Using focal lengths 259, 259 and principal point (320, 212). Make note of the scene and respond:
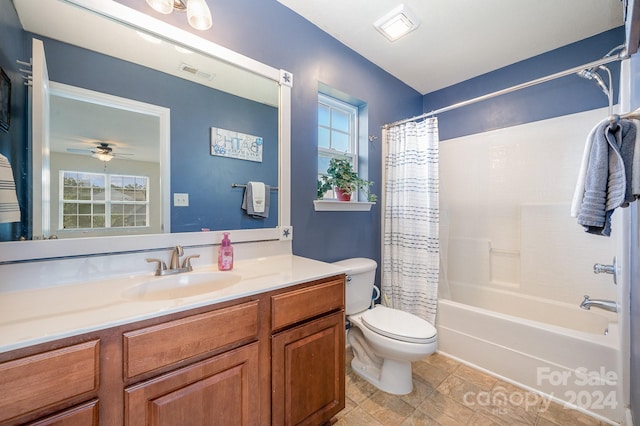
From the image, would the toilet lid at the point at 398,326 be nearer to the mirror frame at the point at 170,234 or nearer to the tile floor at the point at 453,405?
the tile floor at the point at 453,405

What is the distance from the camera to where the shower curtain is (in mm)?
2035

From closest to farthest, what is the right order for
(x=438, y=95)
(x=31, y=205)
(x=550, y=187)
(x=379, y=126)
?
(x=31, y=205) < (x=550, y=187) < (x=379, y=126) < (x=438, y=95)

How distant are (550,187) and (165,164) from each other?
8.98 ft

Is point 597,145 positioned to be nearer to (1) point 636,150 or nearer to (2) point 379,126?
(1) point 636,150

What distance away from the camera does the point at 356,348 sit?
1.86m

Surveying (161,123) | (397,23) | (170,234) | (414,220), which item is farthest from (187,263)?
(397,23)

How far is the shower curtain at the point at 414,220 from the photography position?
204 centimetres

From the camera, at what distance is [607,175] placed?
0.77 meters

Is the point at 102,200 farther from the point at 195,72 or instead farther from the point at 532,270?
the point at 532,270

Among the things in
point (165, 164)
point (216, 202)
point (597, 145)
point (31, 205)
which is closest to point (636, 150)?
point (597, 145)

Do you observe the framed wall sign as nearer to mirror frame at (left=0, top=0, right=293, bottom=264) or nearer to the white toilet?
mirror frame at (left=0, top=0, right=293, bottom=264)

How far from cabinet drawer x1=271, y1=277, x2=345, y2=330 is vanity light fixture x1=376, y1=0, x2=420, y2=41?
1694mm

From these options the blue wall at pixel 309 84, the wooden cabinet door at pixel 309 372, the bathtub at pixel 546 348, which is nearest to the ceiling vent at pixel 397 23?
the blue wall at pixel 309 84

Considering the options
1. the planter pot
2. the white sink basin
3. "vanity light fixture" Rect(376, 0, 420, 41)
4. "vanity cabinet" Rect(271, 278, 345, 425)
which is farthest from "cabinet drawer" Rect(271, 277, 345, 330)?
"vanity light fixture" Rect(376, 0, 420, 41)
